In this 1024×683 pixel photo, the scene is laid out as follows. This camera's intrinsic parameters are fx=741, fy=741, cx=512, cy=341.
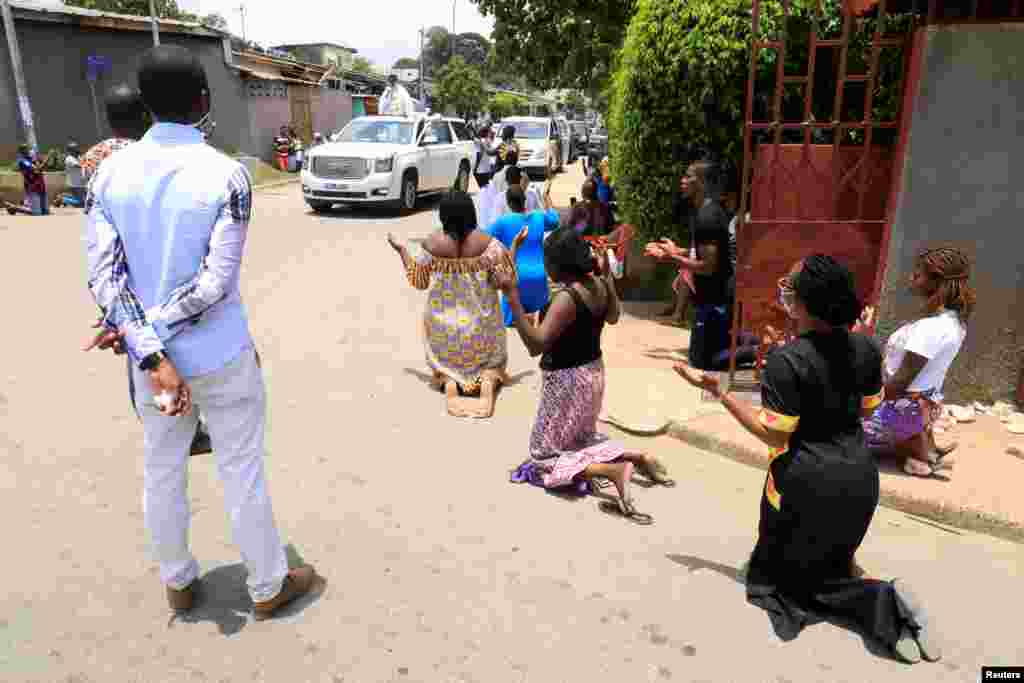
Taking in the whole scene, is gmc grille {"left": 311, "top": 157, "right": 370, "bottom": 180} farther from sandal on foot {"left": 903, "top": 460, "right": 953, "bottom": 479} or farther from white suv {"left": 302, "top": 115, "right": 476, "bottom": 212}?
sandal on foot {"left": 903, "top": 460, "right": 953, "bottom": 479}

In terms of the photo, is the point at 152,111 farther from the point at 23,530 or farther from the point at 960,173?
the point at 960,173

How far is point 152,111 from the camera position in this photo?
2336mm

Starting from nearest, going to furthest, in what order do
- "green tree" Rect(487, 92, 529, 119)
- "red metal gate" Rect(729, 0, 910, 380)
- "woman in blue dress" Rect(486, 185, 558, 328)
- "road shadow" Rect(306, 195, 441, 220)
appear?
"red metal gate" Rect(729, 0, 910, 380)
"woman in blue dress" Rect(486, 185, 558, 328)
"road shadow" Rect(306, 195, 441, 220)
"green tree" Rect(487, 92, 529, 119)

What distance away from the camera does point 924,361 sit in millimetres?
3527

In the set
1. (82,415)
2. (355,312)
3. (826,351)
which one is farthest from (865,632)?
(355,312)

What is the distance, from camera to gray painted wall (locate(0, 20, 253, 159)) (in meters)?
17.2

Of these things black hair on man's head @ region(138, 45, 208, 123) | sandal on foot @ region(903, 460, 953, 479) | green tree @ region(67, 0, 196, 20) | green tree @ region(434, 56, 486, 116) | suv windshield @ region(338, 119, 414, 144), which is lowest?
sandal on foot @ region(903, 460, 953, 479)

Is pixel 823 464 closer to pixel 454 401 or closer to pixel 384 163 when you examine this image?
pixel 454 401

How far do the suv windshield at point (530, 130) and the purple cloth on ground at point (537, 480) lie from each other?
64.0 feet

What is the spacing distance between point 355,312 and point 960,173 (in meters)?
5.17

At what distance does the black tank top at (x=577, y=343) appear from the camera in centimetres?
356

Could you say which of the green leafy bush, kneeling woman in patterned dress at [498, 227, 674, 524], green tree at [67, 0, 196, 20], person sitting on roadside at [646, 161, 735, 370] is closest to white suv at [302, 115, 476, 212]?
the green leafy bush

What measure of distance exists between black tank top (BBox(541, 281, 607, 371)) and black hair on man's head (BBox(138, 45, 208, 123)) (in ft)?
6.02

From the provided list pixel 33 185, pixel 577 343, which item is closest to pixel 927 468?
pixel 577 343
